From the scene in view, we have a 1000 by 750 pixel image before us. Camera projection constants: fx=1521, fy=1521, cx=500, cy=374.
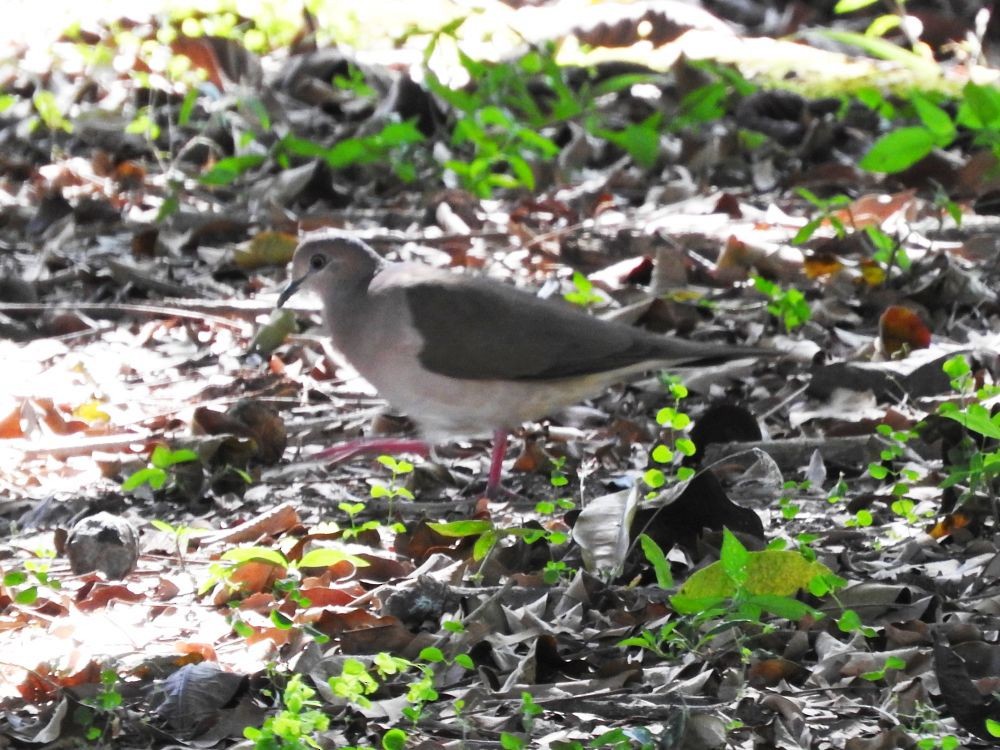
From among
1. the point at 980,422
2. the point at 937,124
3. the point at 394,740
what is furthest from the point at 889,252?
the point at 394,740

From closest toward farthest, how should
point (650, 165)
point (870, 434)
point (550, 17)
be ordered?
point (870, 434), point (650, 165), point (550, 17)

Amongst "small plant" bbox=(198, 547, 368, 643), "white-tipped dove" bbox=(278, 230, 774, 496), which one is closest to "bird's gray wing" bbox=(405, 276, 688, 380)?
"white-tipped dove" bbox=(278, 230, 774, 496)

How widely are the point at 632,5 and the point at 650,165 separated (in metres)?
2.26

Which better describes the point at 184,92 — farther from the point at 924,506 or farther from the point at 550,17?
the point at 924,506

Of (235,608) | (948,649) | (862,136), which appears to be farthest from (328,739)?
(862,136)

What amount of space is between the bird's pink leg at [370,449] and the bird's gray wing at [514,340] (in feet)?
1.04

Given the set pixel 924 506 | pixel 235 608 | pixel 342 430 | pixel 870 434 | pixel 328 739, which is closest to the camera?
pixel 328 739

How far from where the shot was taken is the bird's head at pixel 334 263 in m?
5.13

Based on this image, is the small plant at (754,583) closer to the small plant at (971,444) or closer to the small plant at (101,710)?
the small plant at (971,444)

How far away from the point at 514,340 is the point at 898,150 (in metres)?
1.78

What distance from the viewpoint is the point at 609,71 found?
29.9 feet

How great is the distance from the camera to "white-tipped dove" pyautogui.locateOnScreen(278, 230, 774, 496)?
15.5 ft

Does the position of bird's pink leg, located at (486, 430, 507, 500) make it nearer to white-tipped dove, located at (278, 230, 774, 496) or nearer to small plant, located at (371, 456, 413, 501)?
white-tipped dove, located at (278, 230, 774, 496)

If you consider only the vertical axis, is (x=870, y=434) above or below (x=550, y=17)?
below
